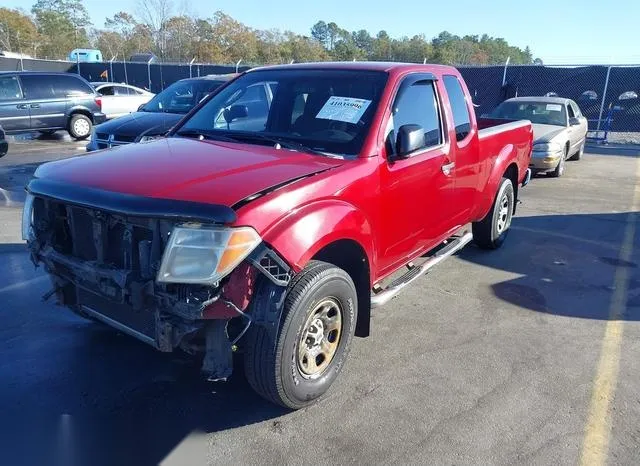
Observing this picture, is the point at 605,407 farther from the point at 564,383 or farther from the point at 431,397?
the point at 431,397

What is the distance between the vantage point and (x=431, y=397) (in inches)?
139

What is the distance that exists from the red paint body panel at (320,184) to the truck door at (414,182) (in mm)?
11

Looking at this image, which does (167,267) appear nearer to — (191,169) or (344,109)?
(191,169)

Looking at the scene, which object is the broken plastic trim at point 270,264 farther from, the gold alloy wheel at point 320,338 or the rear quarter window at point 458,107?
the rear quarter window at point 458,107

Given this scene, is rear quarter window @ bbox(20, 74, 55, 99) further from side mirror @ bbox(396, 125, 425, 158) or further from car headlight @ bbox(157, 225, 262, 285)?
car headlight @ bbox(157, 225, 262, 285)

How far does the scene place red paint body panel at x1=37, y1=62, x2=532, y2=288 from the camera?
2.94 metres

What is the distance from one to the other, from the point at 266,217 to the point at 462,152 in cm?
269

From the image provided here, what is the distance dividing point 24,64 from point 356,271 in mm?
34412

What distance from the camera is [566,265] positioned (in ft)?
20.3

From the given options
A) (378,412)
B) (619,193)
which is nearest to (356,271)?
(378,412)

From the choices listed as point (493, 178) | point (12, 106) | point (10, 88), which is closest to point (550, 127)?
point (493, 178)

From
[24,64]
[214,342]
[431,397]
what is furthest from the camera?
[24,64]

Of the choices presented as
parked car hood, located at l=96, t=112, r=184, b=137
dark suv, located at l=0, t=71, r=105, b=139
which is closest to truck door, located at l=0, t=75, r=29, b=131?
dark suv, located at l=0, t=71, r=105, b=139

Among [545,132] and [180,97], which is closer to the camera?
[180,97]
